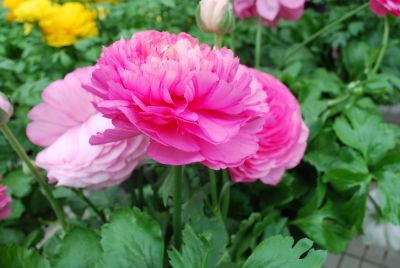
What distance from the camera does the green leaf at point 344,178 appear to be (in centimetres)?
50

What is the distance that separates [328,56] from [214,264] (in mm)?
752

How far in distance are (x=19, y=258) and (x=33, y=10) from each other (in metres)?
0.38

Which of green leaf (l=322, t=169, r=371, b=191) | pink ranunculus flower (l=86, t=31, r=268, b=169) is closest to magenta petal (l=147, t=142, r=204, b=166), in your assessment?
pink ranunculus flower (l=86, t=31, r=268, b=169)

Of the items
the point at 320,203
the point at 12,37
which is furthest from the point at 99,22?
the point at 320,203

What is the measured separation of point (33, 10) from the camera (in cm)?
62

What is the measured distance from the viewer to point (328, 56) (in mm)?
1014

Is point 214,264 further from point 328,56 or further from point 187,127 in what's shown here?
point 328,56

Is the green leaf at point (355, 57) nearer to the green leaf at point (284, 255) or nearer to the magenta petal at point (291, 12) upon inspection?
the magenta petal at point (291, 12)

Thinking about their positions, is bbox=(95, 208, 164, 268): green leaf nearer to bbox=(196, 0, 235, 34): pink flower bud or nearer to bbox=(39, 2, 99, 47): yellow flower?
bbox=(196, 0, 235, 34): pink flower bud

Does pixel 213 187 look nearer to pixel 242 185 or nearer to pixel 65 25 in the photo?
pixel 242 185

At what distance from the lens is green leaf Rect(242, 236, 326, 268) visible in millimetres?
305

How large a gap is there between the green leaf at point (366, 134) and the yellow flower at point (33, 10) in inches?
16.1

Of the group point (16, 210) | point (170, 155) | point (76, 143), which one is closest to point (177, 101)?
point (170, 155)

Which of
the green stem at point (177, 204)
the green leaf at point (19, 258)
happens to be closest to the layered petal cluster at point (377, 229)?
the green stem at point (177, 204)
